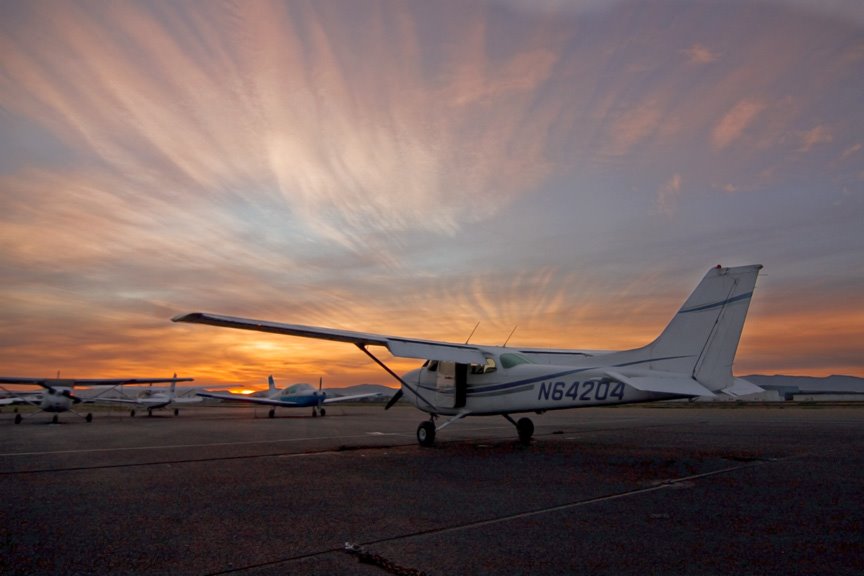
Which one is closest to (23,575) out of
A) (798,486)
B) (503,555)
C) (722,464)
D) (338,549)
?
(338,549)

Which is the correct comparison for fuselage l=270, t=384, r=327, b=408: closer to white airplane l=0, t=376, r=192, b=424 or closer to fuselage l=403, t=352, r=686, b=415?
white airplane l=0, t=376, r=192, b=424

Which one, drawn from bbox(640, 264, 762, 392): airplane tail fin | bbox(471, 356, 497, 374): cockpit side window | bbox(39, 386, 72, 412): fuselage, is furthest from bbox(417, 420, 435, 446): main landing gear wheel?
bbox(39, 386, 72, 412): fuselage

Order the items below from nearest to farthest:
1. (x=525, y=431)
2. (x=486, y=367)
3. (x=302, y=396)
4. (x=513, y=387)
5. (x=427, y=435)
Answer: (x=513, y=387), (x=427, y=435), (x=486, y=367), (x=525, y=431), (x=302, y=396)

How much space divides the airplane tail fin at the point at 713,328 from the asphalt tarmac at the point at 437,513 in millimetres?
1587

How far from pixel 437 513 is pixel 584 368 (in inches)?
252

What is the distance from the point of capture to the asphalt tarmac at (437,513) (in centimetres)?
399

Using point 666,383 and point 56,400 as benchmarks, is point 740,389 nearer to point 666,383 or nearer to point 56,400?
point 666,383

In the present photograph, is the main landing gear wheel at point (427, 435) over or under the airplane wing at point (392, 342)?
under

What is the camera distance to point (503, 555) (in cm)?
411

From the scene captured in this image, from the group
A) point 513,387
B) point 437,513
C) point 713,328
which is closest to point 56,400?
point 513,387

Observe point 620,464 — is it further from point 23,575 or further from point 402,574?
point 23,575

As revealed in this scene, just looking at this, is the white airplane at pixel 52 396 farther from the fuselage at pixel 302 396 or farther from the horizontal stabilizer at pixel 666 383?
the horizontal stabilizer at pixel 666 383

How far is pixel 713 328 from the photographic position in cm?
1003

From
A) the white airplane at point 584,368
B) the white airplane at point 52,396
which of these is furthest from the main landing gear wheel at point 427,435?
the white airplane at point 52,396
